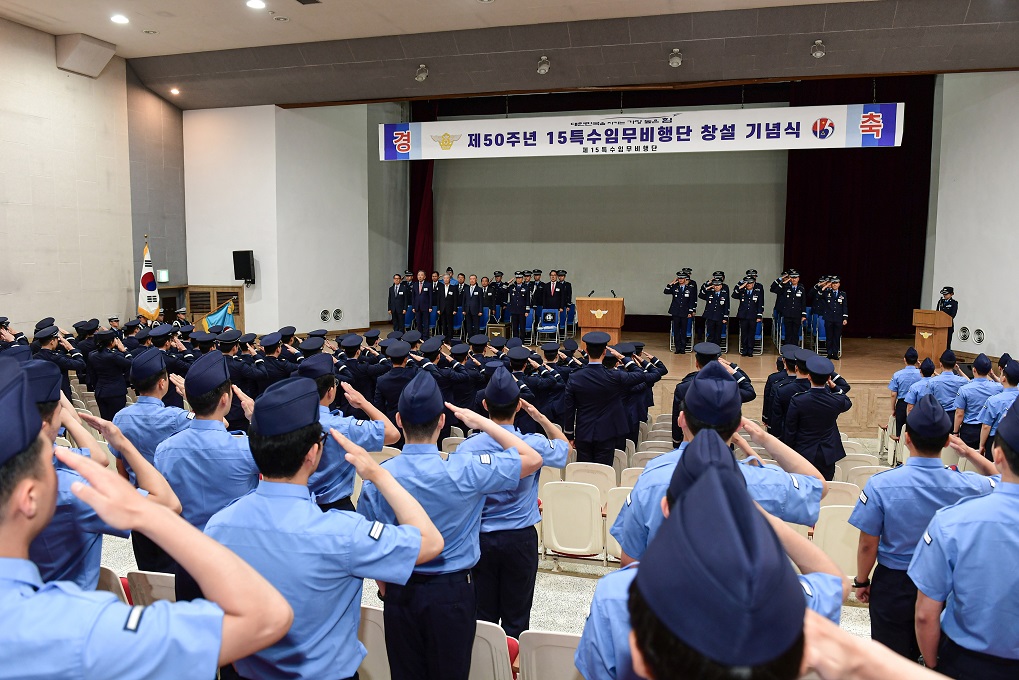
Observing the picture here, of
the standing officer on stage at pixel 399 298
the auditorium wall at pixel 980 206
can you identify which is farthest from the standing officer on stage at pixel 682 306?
the standing officer on stage at pixel 399 298

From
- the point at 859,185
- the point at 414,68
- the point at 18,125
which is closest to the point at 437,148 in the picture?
the point at 414,68

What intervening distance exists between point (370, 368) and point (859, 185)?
1282cm

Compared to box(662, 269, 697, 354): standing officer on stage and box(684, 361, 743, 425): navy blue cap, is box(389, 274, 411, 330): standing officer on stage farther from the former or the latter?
box(684, 361, 743, 425): navy blue cap

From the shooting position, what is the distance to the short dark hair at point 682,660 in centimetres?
82

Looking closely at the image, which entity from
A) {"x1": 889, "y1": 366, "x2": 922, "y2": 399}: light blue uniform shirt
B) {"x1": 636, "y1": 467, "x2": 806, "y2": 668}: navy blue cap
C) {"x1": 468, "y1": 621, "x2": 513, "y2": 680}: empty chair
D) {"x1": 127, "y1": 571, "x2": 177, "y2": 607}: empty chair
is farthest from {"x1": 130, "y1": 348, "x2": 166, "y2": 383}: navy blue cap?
{"x1": 889, "y1": 366, "x2": 922, "y2": 399}: light blue uniform shirt

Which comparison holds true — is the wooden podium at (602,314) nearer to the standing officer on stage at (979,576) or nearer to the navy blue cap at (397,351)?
the navy blue cap at (397,351)

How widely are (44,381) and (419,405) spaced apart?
1.24 m

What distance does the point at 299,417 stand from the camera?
6.15 feet

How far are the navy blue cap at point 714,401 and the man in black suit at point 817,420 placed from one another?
330 cm

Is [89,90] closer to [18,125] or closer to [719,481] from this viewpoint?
[18,125]

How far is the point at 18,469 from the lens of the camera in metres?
1.20

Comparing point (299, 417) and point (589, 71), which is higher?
point (589, 71)

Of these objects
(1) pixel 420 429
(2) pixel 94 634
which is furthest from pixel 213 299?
(2) pixel 94 634

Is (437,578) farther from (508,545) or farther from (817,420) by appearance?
(817,420)
